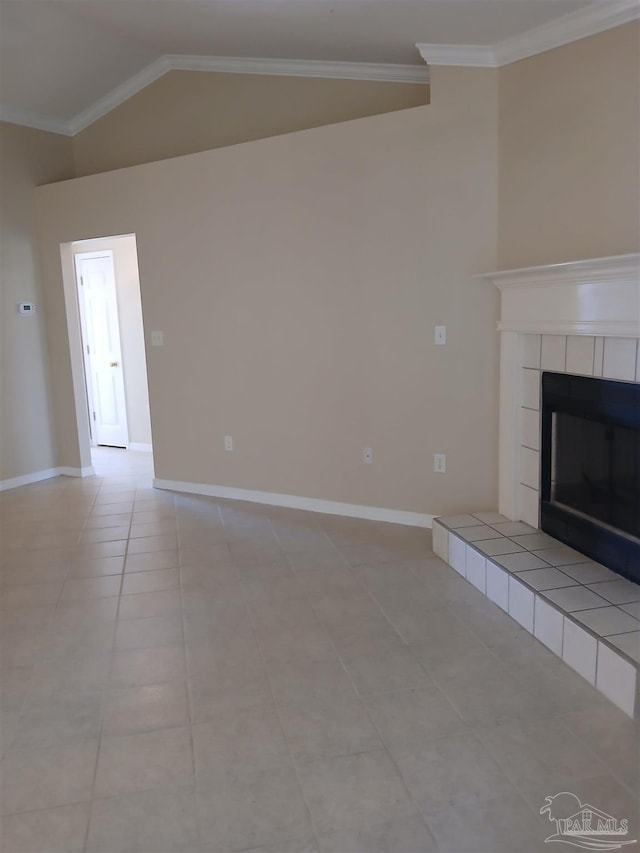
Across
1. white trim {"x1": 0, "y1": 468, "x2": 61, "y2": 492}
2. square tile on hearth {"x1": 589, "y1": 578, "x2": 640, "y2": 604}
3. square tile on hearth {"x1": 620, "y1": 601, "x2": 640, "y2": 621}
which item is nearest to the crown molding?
white trim {"x1": 0, "y1": 468, "x2": 61, "y2": 492}

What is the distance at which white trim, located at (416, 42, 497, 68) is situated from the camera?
3.23 meters

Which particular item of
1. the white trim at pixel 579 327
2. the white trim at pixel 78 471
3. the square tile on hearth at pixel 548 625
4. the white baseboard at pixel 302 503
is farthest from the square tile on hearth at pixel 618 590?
the white trim at pixel 78 471

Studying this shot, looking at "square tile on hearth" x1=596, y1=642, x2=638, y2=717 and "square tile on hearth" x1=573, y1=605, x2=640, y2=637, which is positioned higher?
"square tile on hearth" x1=573, y1=605, x2=640, y2=637

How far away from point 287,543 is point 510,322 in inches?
68.1

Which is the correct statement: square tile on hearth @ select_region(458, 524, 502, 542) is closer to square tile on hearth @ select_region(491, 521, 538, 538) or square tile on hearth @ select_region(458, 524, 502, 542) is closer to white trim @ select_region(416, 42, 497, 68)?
square tile on hearth @ select_region(491, 521, 538, 538)

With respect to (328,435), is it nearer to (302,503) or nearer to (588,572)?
(302,503)

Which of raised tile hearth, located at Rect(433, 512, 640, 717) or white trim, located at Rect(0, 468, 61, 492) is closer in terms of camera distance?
raised tile hearth, located at Rect(433, 512, 640, 717)

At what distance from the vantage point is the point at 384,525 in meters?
3.89

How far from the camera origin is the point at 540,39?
9.76 ft

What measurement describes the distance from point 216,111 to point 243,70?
0.35m

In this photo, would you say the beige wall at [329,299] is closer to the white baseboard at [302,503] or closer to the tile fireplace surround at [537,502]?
the white baseboard at [302,503]

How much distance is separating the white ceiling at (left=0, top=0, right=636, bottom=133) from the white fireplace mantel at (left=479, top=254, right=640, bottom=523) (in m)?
1.11

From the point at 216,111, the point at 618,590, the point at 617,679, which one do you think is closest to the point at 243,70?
the point at 216,111

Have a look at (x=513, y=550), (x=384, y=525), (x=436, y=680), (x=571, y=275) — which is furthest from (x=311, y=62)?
(x=436, y=680)
